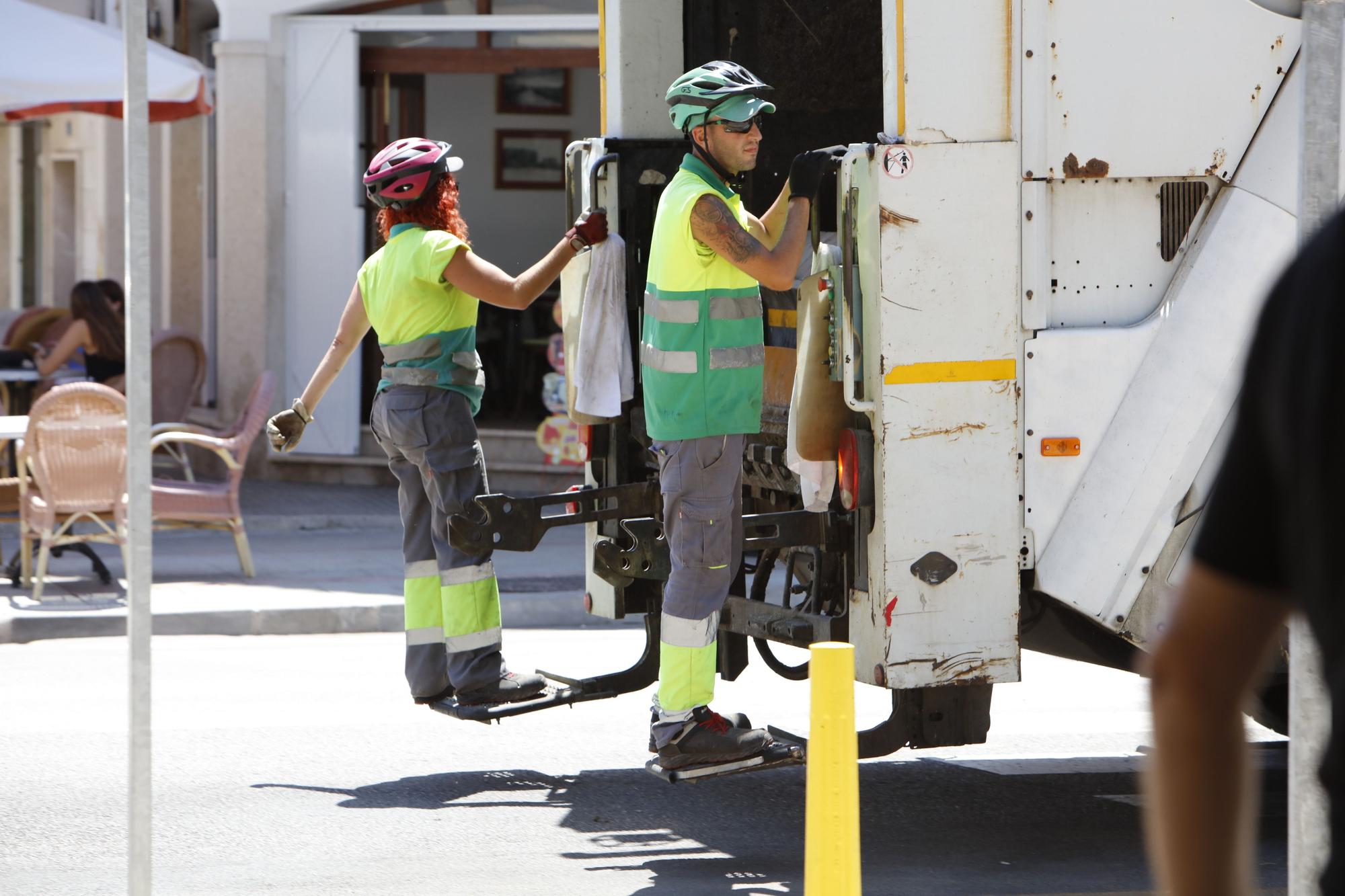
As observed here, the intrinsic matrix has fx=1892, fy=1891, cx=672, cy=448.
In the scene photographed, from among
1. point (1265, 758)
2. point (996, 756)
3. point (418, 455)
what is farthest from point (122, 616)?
point (1265, 758)

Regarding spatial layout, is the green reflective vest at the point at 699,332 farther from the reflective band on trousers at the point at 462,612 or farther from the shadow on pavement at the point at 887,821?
the shadow on pavement at the point at 887,821

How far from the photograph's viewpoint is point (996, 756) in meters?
6.27

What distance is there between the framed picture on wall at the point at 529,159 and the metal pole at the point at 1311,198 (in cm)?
1214

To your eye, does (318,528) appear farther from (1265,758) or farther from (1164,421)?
(1164,421)

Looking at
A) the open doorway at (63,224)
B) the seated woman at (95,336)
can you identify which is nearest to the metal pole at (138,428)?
the seated woman at (95,336)

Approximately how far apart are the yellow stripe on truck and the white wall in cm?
985

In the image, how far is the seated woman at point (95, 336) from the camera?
38.7 ft

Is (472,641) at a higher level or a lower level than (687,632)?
lower

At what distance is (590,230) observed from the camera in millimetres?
5633

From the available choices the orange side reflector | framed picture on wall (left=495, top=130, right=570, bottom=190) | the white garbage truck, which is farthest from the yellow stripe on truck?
framed picture on wall (left=495, top=130, right=570, bottom=190)

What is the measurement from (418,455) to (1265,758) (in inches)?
111

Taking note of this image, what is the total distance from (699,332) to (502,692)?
4.70ft

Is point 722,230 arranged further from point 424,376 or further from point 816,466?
point 424,376

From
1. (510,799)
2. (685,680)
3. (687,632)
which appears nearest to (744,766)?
(685,680)
